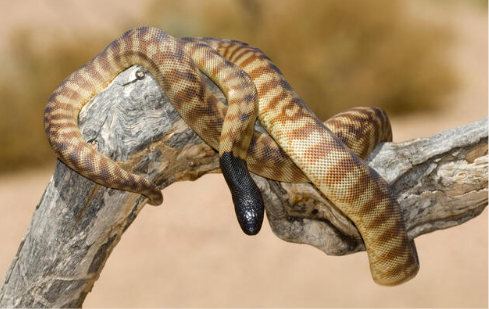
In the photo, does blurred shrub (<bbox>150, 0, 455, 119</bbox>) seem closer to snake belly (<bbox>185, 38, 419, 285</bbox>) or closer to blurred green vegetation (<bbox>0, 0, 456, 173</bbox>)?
blurred green vegetation (<bbox>0, 0, 456, 173</bbox>)

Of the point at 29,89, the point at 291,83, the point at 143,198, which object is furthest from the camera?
the point at 291,83

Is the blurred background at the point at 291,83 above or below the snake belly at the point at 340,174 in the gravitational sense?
below

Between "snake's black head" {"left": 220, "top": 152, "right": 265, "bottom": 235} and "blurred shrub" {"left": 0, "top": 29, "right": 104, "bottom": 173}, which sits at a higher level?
"snake's black head" {"left": 220, "top": 152, "right": 265, "bottom": 235}

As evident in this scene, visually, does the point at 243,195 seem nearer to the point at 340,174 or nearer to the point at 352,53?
the point at 340,174

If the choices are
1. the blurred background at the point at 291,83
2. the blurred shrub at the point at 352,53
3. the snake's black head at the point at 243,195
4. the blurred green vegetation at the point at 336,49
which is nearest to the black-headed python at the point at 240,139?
the snake's black head at the point at 243,195

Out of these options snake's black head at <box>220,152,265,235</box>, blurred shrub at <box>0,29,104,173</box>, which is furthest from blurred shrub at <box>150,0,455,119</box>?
snake's black head at <box>220,152,265,235</box>

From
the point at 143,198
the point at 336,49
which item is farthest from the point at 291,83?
the point at 143,198

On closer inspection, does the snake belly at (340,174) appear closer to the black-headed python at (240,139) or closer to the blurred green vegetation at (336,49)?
the black-headed python at (240,139)
